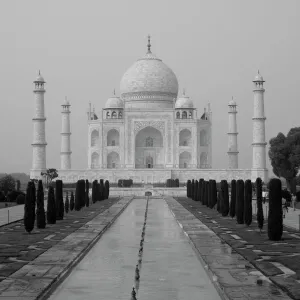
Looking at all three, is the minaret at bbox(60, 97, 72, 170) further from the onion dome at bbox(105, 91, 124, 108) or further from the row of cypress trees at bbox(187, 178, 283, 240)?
the row of cypress trees at bbox(187, 178, 283, 240)

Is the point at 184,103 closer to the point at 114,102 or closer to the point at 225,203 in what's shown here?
the point at 114,102

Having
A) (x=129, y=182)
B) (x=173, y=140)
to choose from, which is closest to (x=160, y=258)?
(x=129, y=182)

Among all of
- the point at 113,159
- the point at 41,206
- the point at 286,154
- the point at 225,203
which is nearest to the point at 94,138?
the point at 113,159

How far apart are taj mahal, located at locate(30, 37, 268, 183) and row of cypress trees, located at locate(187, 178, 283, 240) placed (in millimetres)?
19937

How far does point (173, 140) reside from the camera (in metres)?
46.0

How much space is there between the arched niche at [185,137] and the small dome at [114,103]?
5.05 meters

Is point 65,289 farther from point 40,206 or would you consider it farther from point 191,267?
point 40,206

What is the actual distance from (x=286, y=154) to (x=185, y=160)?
8.03 meters

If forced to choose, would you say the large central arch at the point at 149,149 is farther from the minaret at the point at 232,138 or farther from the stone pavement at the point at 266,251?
the stone pavement at the point at 266,251

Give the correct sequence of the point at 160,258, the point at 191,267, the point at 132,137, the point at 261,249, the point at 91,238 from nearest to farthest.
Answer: the point at 191,267 < the point at 160,258 < the point at 261,249 < the point at 91,238 < the point at 132,137

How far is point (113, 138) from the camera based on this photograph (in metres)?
47.6

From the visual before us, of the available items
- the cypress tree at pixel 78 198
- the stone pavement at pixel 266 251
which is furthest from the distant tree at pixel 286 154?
the stone pavement at pixel 266 251

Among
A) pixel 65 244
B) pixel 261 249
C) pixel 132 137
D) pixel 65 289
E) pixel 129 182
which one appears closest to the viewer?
pixel 65 289

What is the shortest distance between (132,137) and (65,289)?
128 ft
